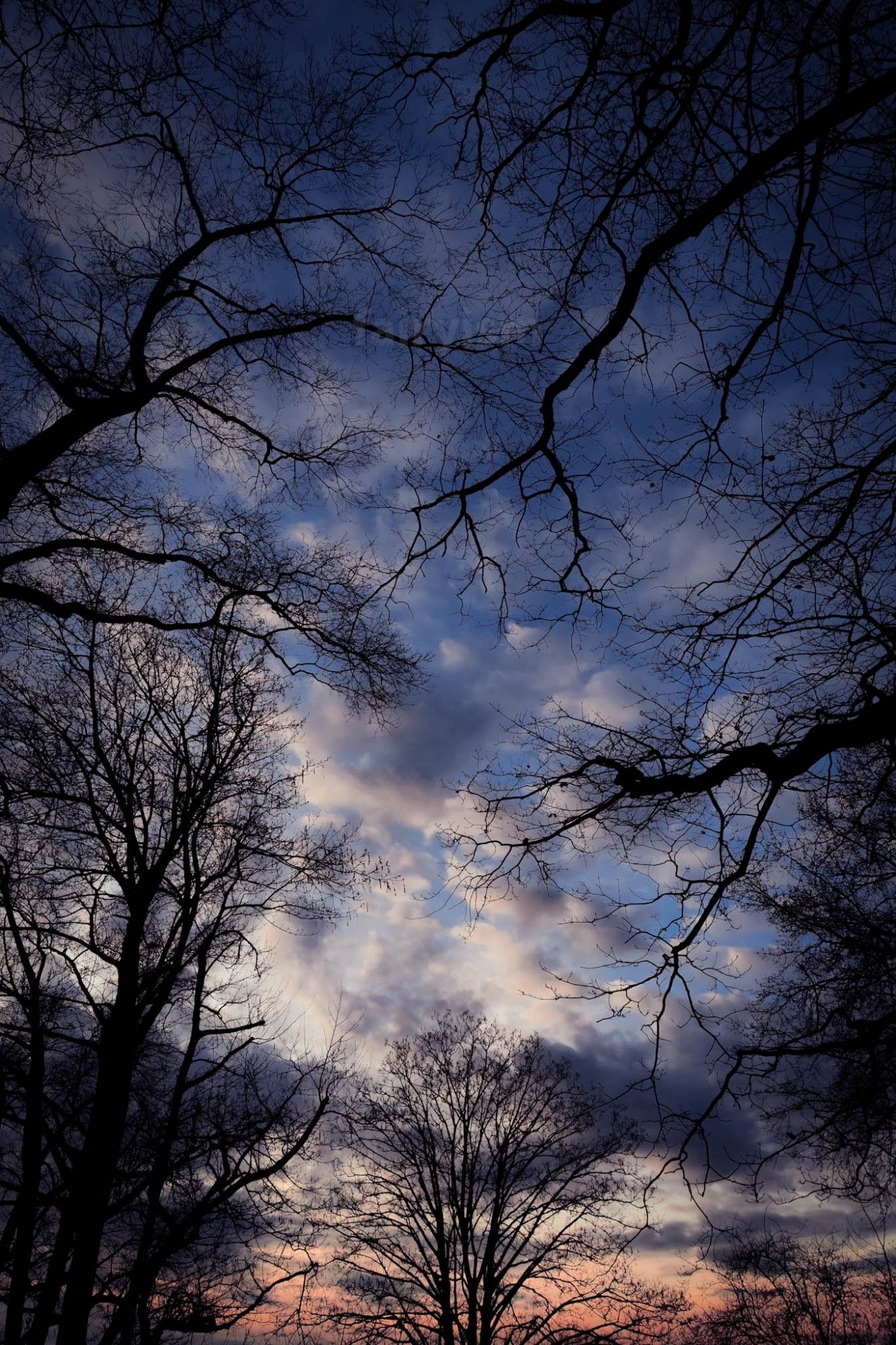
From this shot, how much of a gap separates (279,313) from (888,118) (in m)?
4.67

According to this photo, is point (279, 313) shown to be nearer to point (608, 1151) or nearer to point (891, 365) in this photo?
point (891, 365)

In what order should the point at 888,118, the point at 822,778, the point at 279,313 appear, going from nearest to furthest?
the point at 888,118
the point at 822,778
the point at 279,313

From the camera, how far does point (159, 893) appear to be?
778cm

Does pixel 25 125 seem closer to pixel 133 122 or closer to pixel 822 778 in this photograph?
pixel 133 122

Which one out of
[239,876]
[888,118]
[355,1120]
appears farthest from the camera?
[355,1120]

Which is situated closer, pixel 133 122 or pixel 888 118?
pixel 888 118

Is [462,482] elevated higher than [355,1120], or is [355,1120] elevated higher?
[462,482]

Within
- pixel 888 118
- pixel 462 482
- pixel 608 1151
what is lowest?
pixel 608 1151

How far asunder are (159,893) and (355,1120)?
37.5ft

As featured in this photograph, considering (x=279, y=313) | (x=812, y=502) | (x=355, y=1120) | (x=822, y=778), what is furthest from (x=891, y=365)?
(x=355, y=1120)

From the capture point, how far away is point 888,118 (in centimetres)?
372

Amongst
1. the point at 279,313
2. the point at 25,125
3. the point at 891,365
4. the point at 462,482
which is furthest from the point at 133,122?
the point at 891,365

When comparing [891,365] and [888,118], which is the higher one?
[888,118]

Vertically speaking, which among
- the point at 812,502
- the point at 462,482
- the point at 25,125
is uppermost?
the point at 25,125
